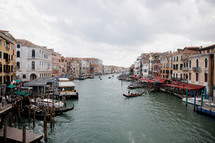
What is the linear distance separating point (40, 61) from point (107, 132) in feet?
106

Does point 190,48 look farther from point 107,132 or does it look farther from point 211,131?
point 107,132

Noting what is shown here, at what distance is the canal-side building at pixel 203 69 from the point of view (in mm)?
25047

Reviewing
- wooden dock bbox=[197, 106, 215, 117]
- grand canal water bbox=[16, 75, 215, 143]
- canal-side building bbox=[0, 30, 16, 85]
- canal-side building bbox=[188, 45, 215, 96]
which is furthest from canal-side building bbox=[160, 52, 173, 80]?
canal-side building bbox=[0, 30, 16, 85]

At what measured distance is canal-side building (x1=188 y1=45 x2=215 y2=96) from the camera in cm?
2505

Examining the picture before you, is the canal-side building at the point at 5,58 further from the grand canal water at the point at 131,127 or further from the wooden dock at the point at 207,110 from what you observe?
the wooden dock at the point at 207,110

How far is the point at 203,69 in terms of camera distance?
26.6 metres

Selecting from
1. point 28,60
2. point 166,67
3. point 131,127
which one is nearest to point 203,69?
point 166,67

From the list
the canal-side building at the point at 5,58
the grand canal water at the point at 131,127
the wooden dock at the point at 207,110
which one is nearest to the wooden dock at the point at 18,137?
the grand canal water at the point at 131,127

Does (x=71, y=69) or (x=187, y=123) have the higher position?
(x=71, y=69)

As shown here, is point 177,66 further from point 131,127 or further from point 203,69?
point 131,127

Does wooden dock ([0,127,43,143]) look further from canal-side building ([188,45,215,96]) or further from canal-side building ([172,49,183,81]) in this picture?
canal-side building ([172,49,183,81])

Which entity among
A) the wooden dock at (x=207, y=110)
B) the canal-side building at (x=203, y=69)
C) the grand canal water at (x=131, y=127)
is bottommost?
the grand canal water at (x=131, y=127)

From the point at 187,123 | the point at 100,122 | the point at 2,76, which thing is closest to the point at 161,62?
the point at 187,123

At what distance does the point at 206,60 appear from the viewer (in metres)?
25.9
